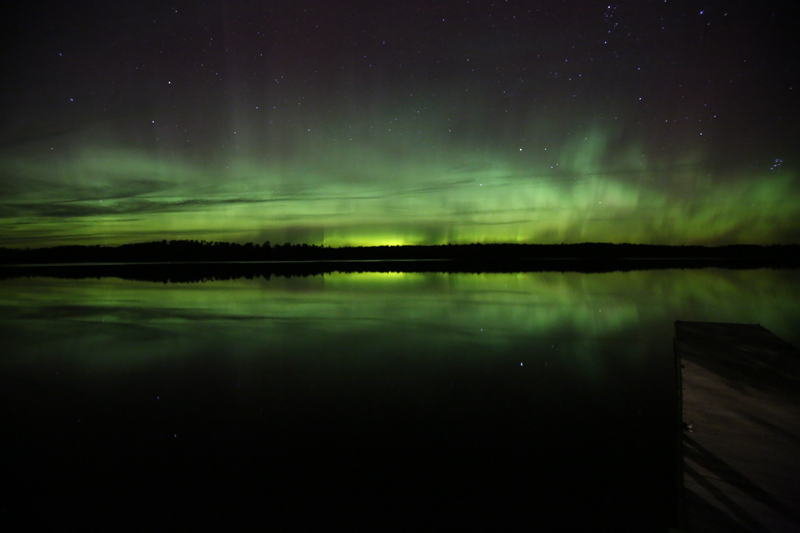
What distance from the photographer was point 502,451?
560 cm

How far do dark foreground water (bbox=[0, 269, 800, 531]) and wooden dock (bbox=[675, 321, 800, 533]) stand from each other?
0.51 m

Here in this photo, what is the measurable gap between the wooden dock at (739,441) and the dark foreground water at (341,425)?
0.51 metres

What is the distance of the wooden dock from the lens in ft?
12.2

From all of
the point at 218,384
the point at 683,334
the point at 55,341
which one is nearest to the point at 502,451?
the point at 218,384

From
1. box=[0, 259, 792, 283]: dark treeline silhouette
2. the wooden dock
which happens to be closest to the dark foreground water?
the wooden dock

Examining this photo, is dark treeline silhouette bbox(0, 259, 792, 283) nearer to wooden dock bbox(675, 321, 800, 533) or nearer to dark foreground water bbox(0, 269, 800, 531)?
dark foreground water bbox(0, 269, 800, 531)

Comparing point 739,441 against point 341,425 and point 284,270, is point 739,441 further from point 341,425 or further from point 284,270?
point 284,270

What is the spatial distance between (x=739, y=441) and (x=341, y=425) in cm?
502

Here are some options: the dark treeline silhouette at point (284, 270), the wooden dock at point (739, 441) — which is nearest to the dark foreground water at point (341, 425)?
the wooden dock at point (739, 441)

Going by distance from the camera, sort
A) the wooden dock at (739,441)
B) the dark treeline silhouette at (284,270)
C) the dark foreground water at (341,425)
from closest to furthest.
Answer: the wooden dock at (739,441) → the dark foreground water at (341,425) → the dark treeline silhouette at (284,270)

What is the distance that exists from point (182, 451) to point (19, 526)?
1.69m

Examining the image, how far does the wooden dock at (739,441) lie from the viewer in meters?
3.72

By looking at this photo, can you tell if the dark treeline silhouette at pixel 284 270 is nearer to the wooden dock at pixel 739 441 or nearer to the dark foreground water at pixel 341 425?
the dark foreground water at pixel 341 425

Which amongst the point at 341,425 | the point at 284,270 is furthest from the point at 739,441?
the point at 284,270
